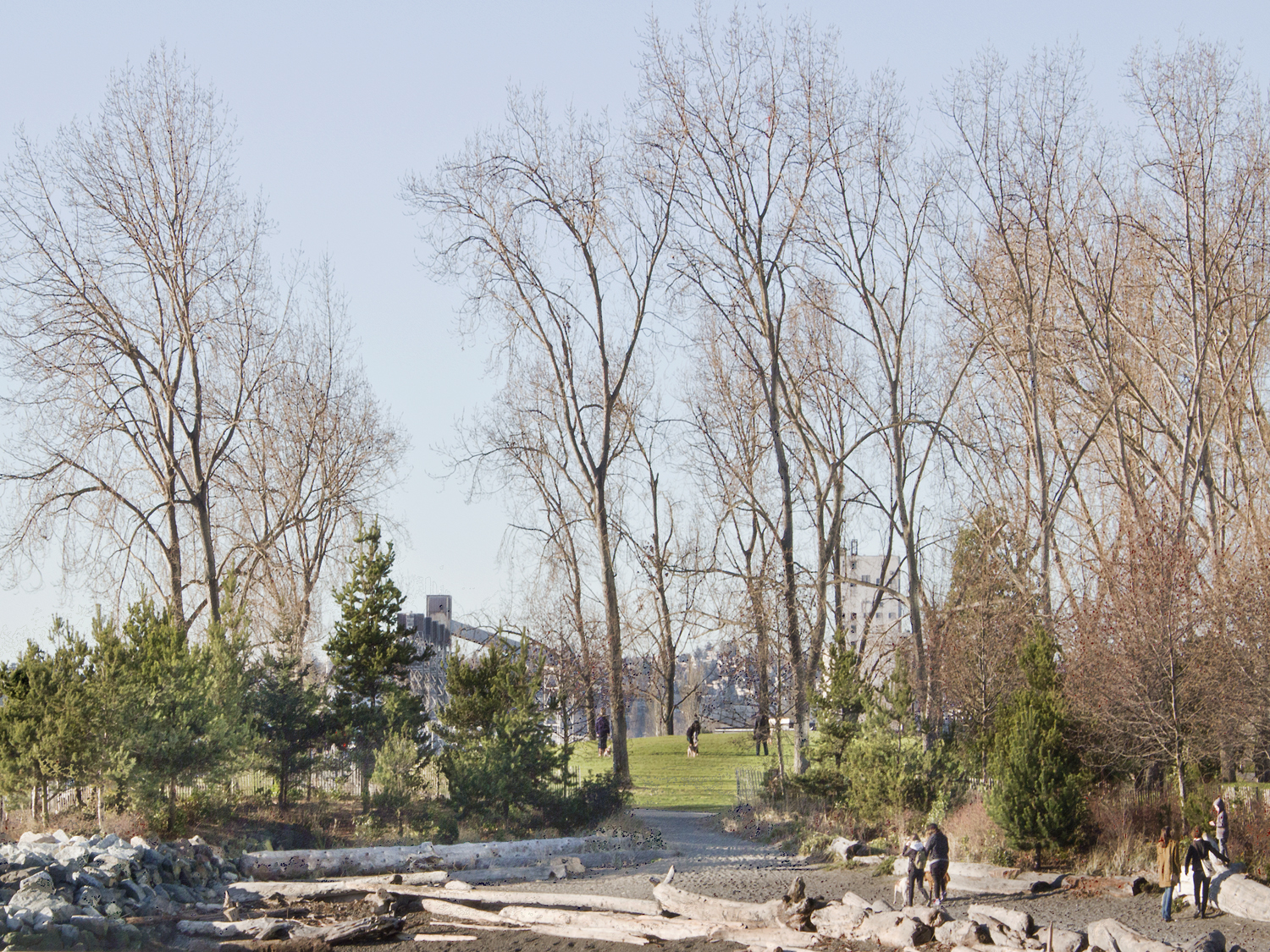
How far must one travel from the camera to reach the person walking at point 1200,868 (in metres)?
13.7

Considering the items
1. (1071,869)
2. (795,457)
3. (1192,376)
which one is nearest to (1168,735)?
(1071,869)

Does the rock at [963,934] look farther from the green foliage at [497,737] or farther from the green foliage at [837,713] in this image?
the green foliage at [497,737]

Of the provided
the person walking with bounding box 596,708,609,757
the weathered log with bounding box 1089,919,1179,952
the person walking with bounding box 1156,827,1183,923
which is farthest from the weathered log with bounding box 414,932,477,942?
the person walking with bounding box 596,708,609,757

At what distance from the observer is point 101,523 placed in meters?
26.1

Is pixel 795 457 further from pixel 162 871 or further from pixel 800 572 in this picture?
pixel 162 871

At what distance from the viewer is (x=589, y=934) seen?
1311 centimetres

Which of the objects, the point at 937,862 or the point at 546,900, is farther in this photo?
the point at 546,900

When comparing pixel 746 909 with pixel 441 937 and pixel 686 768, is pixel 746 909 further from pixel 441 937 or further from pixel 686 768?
pixel 686 768

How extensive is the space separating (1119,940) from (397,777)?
45.1 ft

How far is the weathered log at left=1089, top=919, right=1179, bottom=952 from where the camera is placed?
1048 centimetres

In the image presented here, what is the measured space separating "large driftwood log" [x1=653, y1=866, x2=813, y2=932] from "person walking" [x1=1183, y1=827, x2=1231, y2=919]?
16.7 ft

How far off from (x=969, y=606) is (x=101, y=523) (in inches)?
800

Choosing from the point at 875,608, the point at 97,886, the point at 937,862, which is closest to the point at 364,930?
the point at 97,886

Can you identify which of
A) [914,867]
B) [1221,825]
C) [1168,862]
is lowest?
[1168,862]
